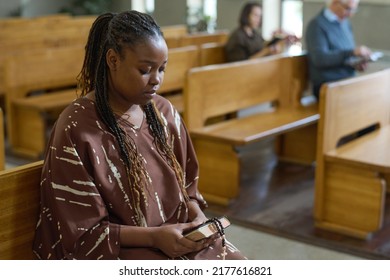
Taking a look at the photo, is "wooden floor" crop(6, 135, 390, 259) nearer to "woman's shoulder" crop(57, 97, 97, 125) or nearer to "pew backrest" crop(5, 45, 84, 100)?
"pew backrest" crop(5, 45, 84, 100)

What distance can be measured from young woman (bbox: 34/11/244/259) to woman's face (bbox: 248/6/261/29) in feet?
15.4

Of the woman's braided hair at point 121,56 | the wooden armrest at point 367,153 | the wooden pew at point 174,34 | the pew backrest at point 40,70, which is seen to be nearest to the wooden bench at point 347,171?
the wooden armrest at point 367,153

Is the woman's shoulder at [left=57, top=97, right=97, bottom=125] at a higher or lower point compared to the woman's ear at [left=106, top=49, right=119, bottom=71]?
lower

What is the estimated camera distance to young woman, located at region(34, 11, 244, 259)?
2.15 m

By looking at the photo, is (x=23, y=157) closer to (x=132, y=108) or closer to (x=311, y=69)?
(x=311, y=69)

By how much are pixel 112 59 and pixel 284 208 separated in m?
2.92

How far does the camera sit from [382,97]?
524 cm

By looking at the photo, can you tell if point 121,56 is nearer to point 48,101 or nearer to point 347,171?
point 347,171

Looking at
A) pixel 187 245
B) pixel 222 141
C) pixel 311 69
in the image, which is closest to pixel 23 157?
pixel 222 141

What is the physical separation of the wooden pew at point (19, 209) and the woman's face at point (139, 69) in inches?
18.7

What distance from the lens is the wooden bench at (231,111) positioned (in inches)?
195

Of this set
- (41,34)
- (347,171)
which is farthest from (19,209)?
(41,34)

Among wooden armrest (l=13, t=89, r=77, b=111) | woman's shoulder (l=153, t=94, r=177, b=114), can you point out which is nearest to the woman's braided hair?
woman's shoulder (l=153, t=94, r=177, b=114)

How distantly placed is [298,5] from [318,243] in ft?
20.9
